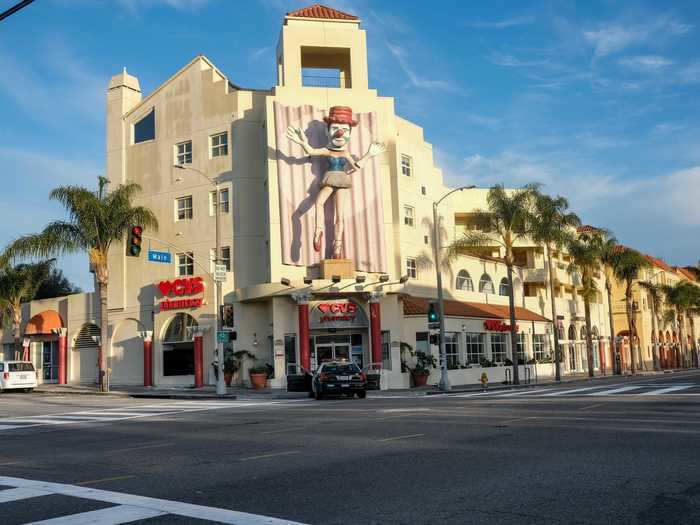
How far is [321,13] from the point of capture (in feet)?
142

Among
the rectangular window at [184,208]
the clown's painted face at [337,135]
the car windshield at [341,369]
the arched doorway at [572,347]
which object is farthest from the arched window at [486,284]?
the car windshield at [341,369]

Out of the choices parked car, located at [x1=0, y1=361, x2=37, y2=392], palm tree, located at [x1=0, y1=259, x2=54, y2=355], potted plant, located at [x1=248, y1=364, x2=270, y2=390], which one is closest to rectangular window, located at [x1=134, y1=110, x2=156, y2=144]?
palm tree, located at [x1=0, y1=259, x2=54, y2=355]

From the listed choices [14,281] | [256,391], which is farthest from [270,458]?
[14,281]

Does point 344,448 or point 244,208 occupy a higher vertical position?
point 244,208

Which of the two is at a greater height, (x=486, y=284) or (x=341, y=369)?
(x=486, y=284)

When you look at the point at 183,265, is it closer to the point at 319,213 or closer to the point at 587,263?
the point at 319,213

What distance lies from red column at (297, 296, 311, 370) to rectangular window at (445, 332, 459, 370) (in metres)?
9.73

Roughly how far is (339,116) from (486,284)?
64.9ft

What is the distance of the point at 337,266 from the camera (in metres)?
38.3

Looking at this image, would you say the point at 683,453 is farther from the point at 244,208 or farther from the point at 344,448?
the point at 244,208

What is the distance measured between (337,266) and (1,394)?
59.7 feet

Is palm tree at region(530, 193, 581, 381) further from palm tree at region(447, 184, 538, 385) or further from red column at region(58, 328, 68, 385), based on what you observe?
red column at region(58, 328, 68, 385)

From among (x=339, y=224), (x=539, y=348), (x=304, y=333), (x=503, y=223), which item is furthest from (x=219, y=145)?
(x=539, y=348)

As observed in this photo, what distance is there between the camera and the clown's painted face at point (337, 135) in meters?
38.9
